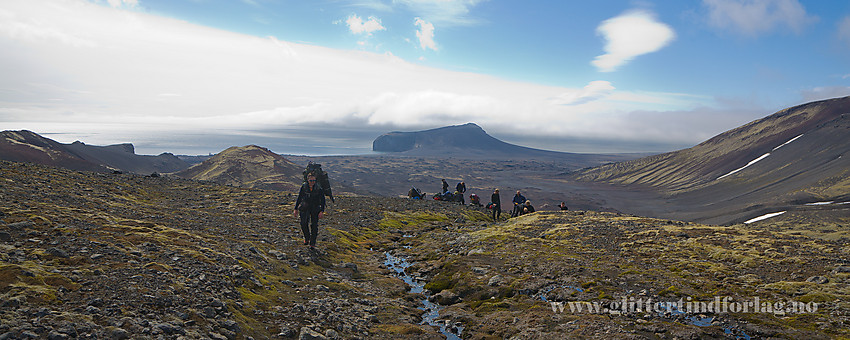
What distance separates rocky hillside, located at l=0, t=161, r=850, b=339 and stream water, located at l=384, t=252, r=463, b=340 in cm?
10

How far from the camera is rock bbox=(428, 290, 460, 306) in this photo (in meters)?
16.5

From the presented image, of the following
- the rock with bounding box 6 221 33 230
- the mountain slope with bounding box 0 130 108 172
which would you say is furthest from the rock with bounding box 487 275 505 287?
the mountain slope with bounding box 0 130 108 172

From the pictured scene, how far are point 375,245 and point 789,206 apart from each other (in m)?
231

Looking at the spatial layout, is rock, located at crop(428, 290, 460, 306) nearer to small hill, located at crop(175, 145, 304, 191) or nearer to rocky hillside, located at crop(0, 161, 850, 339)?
rocky hillside, located at crop(0, 161, 850, 339)

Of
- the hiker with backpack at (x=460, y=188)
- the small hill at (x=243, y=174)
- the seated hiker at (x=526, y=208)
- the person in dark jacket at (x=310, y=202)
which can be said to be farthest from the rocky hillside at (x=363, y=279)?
the small hill at (x=243, y=174)

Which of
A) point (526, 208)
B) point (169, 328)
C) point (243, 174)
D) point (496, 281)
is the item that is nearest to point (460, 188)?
point (526, 208)

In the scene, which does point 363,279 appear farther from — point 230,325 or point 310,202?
point 230,325

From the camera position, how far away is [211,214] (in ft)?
94.2

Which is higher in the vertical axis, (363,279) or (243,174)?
(363,279)

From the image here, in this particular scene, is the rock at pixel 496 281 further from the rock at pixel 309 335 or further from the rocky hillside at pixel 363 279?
the rock at pixel 309 335

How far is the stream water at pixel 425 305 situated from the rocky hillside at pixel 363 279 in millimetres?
103

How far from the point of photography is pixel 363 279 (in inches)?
736

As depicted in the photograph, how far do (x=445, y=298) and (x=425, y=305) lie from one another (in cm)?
89

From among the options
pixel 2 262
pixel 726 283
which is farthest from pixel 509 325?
pixel 2 262
